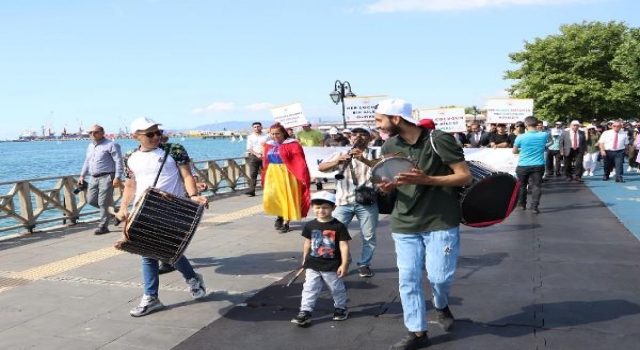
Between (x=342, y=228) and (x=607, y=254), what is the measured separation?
3.95 meters

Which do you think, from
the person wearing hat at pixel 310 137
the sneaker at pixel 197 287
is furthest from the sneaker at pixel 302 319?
the person wearing hat at pixel 310 137

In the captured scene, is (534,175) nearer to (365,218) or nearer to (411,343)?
(365,218)

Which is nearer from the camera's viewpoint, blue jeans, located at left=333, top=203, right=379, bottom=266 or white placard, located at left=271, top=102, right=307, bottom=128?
blue jeans, located at left=333, top=203, right=379, bottom=266

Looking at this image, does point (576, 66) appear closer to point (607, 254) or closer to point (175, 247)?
point (607, 254)

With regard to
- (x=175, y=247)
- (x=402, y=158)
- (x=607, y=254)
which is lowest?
(x=607, y=254)

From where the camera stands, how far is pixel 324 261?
4.68 meters

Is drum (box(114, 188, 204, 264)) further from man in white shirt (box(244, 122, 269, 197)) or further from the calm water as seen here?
the calm water

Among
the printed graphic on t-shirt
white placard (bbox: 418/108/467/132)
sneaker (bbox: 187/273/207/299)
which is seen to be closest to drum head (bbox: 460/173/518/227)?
the printed graphic on t-shirt

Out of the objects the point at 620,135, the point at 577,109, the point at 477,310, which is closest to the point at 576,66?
the point at 577,109

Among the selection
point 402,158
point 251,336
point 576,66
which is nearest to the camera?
point 402,158

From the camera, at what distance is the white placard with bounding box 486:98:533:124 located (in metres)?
→ 14.8

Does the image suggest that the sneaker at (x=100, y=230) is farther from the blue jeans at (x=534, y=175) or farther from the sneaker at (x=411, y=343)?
the blue jeans at (x=534, y=175)

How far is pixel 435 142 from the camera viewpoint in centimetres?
392

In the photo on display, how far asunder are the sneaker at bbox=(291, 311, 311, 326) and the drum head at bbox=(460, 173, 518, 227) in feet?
4.89
